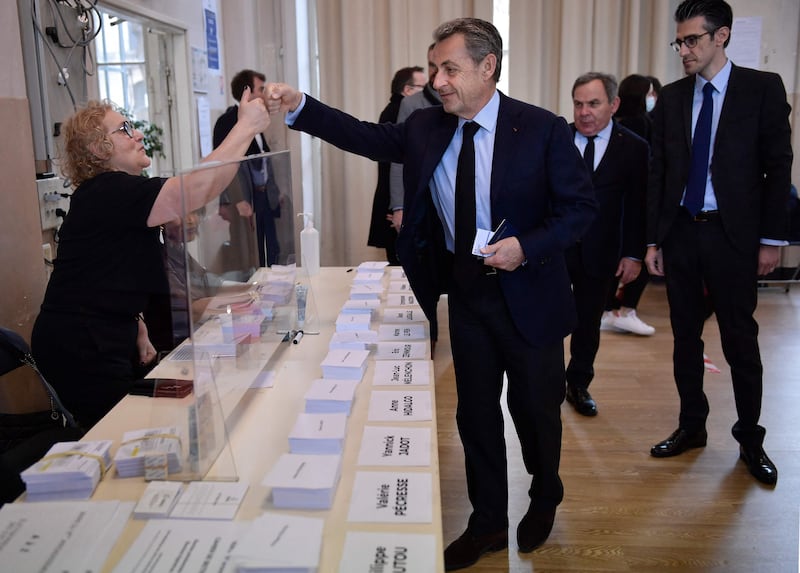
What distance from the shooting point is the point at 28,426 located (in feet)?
6.75

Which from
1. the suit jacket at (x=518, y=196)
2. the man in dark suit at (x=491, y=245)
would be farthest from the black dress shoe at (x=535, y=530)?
the suit jacket at (x=518, y=196)

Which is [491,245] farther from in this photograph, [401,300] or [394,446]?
[401,300]

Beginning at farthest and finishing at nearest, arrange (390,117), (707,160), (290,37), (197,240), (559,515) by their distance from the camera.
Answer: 1. (290,37)
2. (390,117)
3. (707,160)
4. (559,515)
5. (197,240)

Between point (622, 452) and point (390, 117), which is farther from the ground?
point (390, 117)

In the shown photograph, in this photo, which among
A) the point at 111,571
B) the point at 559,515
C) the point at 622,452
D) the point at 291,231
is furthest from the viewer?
the point at 622,452

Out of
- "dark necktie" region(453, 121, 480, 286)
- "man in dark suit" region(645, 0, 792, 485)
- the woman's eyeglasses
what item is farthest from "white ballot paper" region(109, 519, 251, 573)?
"man in dark suit" region(645, 0, 792, 485)

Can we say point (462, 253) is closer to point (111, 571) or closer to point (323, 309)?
point (323, 309)

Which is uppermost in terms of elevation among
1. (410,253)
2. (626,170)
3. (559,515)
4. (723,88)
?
(723,88)

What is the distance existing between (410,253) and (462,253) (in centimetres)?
15

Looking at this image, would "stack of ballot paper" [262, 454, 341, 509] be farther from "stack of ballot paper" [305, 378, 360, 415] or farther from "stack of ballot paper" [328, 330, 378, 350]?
"stack of ballot paper" [328, 330, 378, 350]

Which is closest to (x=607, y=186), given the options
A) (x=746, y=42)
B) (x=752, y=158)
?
(x=752, y=158)

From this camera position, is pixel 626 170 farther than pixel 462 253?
Yes

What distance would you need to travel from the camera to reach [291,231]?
7.49 feet

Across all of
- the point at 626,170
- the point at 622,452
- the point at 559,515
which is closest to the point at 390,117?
the point at 626,170
